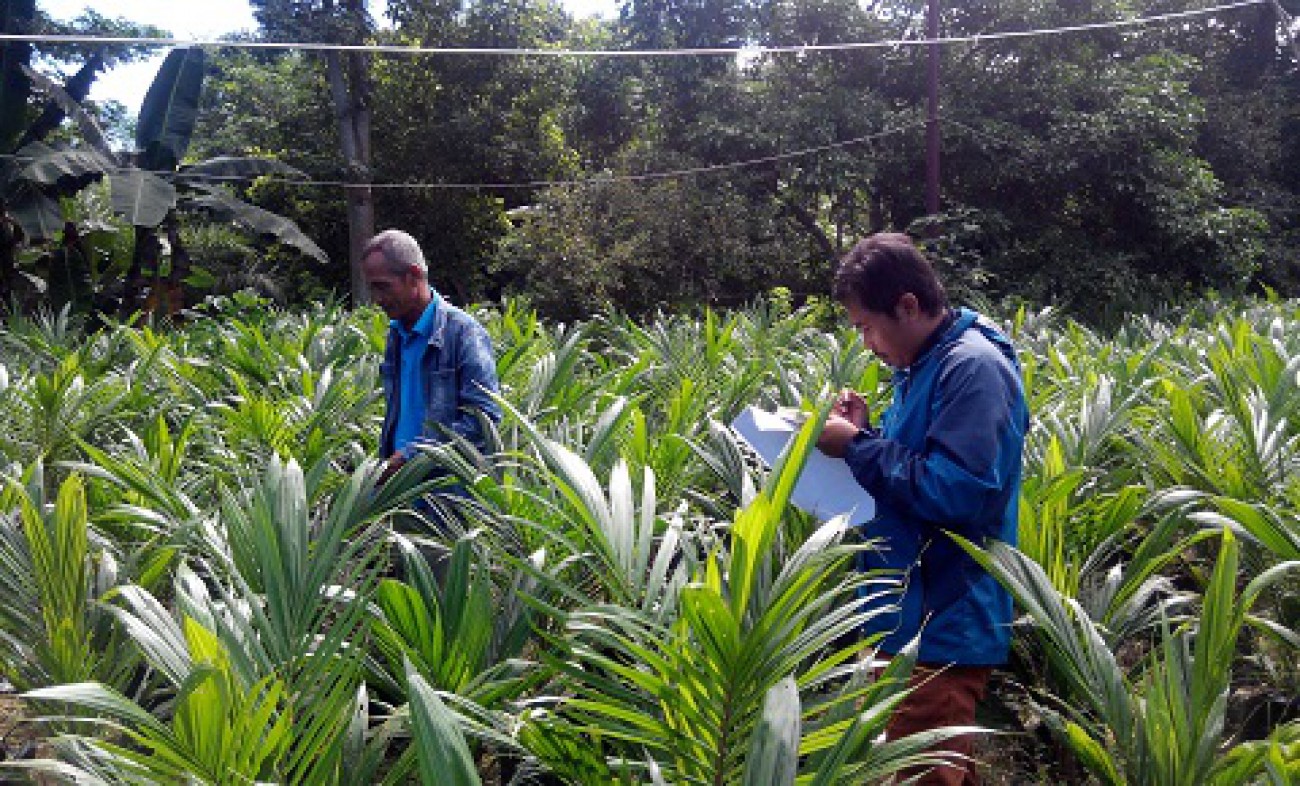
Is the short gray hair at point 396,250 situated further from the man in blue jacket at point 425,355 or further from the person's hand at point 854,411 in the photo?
the person's hand at point 854,411

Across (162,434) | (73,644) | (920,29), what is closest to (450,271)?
(920,29)

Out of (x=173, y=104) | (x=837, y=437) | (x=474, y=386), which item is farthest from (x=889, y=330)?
(x=173, y=104)

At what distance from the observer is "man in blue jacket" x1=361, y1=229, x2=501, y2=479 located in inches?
125

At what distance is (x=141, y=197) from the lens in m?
9.50

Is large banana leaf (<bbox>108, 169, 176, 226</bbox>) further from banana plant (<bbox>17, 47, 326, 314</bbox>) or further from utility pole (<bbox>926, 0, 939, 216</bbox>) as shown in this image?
utility pole (<bbox>926, 0, 939, 216</bbox>)

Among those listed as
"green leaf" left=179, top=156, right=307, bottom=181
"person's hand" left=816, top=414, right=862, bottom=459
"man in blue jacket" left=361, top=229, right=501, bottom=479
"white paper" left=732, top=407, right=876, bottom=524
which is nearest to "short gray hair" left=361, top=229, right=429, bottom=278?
"man in blue jacket" left=361, top=229, right=501, bottom=479

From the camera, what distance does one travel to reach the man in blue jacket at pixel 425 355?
3176 mm

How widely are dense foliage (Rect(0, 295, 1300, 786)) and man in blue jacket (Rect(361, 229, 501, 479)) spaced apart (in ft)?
0.48

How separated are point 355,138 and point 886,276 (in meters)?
17.1

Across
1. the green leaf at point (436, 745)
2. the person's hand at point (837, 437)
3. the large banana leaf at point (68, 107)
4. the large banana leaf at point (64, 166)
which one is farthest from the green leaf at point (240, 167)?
the green leaf at point (436, 745)

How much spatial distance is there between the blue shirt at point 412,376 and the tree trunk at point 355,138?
1367 centimetres

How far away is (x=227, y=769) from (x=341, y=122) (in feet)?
56.5

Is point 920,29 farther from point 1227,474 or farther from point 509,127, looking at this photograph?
A: point 1227,474

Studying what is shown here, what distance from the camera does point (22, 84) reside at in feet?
33.6
